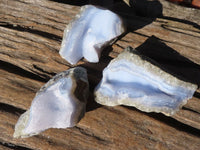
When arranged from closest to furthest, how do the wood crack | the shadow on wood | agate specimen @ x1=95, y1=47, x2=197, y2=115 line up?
agate specimen @ x1=95, y1=47, x2=197, y2=115 → the shadow on wood → the wood crack

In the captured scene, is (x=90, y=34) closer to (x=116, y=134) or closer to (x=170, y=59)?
(x=170, y=59)

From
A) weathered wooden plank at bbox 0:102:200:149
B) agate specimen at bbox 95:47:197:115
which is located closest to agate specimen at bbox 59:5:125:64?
agate specimen at bbox 95:47:197:115

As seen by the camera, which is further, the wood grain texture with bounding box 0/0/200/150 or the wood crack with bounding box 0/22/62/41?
the wood crack with bounding box 0/22/62/41

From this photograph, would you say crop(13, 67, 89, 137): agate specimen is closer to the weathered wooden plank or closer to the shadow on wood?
the weathered wooden plank

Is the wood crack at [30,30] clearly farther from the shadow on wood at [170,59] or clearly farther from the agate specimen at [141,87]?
the shadow on wood at [170,59]

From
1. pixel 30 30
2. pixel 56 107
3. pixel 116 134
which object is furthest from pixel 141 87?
pixel 30 30

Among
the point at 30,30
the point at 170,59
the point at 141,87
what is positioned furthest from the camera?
the point at 30,30

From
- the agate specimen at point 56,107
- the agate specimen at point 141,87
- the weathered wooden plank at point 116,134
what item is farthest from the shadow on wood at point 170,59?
the agate specimen at point 56,107
